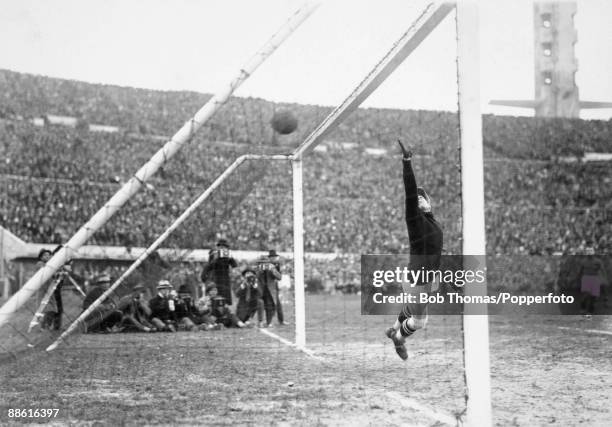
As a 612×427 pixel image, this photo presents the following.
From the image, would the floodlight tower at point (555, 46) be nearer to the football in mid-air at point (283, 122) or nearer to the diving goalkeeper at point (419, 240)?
the diving goalkeeper at point (419, 240)

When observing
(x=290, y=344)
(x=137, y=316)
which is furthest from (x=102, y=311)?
(x=137, y=316)

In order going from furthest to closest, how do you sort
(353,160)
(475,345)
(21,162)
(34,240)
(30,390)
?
(353,160), (21,162), (34,240), (30,390), (475,345)

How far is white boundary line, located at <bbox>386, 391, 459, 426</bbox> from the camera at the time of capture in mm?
4195

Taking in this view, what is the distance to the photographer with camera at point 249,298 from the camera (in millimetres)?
12352

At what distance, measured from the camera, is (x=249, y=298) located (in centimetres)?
1255

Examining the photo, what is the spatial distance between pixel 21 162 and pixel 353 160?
15938mm

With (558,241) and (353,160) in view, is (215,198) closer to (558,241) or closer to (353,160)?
(558,241)

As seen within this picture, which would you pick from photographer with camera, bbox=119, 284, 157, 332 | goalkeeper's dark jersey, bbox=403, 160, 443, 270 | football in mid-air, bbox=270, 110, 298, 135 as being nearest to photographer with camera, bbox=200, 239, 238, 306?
photographer with camera, bbox=119, 284, 157, 332

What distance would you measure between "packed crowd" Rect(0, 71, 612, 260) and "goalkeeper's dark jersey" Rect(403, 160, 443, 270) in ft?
56.4

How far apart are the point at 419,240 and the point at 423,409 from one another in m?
1.16

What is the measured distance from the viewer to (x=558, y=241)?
1094 inches

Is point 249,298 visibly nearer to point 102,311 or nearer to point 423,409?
point 102,311

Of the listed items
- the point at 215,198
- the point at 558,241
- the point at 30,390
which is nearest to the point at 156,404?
the point at 30,390

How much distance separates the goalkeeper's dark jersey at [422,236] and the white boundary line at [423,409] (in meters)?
0.96
